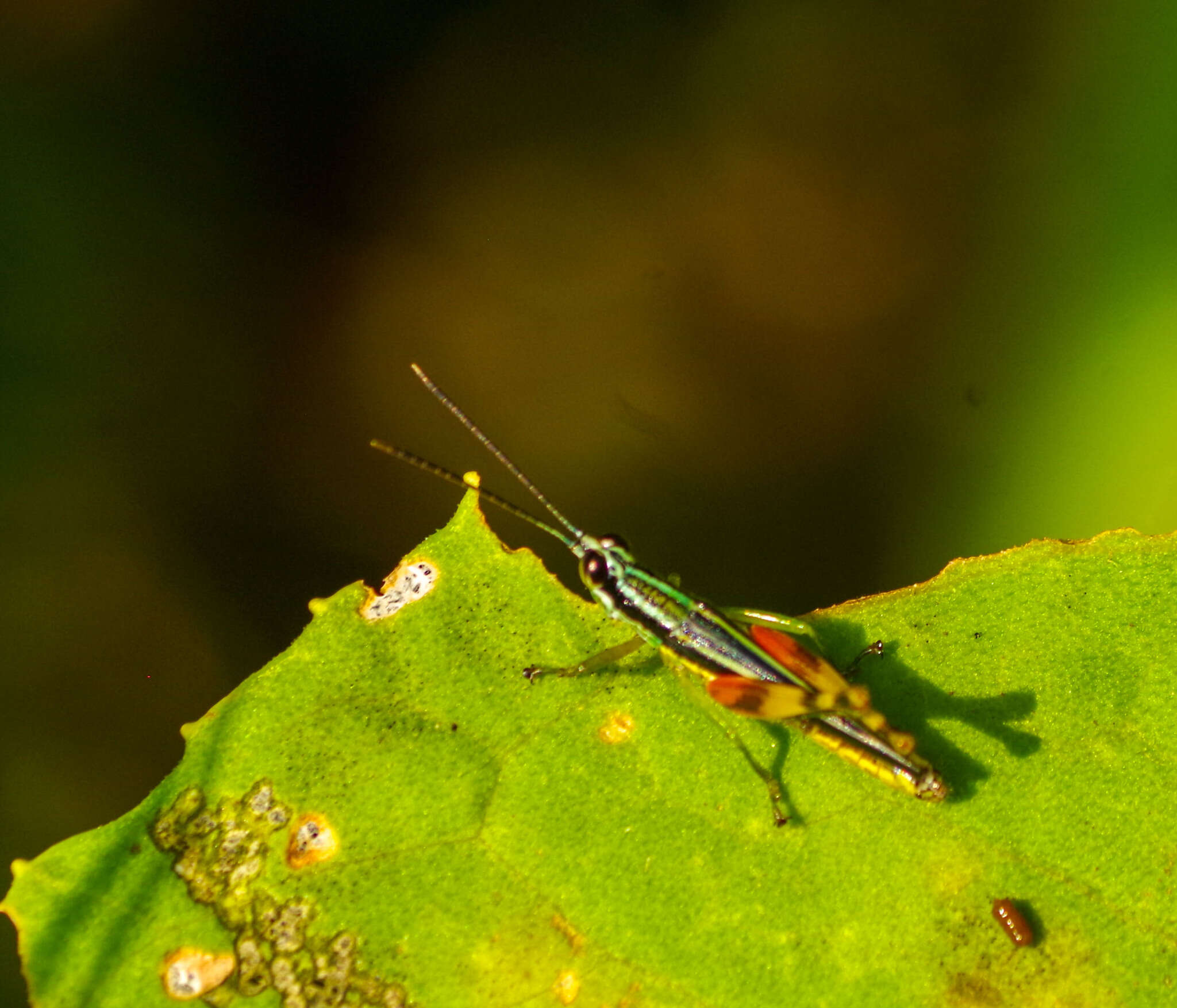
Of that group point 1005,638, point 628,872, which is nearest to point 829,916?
point 628,872

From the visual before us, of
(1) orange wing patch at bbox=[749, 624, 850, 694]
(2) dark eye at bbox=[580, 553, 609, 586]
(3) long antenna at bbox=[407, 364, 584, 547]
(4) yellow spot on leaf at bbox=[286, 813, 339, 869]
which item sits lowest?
(1) orange wing patch at bbox=[749, 624, 850, 694]

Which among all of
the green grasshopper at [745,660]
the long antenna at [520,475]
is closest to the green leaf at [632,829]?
the green grasshopper at [745,660]

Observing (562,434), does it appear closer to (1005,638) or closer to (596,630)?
(596,630)

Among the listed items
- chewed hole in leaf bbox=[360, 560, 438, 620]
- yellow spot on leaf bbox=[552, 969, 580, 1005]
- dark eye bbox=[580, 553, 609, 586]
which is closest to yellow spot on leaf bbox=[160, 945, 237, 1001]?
yellow spot on leaf bbox=[552, 969, 580, 1005]

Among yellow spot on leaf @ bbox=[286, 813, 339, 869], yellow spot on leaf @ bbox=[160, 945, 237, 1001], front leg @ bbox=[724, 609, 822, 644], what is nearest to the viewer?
yellow spot on leaf @ bbox=[160, 945, 237, 1001]

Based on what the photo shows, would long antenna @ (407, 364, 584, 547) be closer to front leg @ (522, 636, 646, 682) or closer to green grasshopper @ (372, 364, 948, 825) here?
green grasshopper @ (372, 364, 948, 825)

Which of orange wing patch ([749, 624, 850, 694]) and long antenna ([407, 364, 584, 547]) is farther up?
long antenna ([407, 364, 584, 547])
